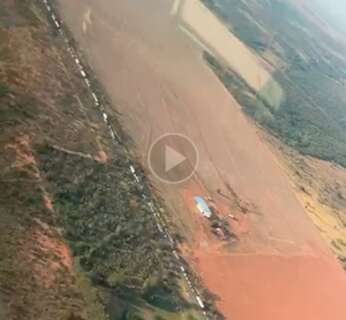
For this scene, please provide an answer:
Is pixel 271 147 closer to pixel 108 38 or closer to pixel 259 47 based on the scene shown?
pixel 108 38

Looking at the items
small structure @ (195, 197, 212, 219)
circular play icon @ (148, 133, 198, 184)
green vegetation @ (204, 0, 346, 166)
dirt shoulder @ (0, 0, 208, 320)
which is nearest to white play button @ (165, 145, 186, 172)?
circular play icon @ (148, 133, 198, 184)

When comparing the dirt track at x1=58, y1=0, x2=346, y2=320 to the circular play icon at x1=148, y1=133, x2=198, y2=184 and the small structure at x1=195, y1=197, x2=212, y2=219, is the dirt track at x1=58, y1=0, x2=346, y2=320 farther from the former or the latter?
the small structure at x1=195, y1=197, x2=212, y2=219

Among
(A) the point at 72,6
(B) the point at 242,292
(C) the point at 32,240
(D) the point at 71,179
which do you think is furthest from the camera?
(A) the point at 72,6

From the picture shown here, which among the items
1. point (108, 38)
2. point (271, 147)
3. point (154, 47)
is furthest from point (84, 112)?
point (271, 147)

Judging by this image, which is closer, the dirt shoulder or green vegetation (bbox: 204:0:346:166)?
the dirt shoulder

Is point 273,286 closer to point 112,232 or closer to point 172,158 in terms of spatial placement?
point 172,158

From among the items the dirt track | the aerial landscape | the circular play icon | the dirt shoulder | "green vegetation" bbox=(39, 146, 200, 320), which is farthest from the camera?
the circular play icon

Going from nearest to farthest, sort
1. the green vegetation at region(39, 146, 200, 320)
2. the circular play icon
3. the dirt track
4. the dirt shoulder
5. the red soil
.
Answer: the dirt shoulder, the green vegetation at region(39, 146, 200, 320), the red soil, the dirt track, the circular play icon
